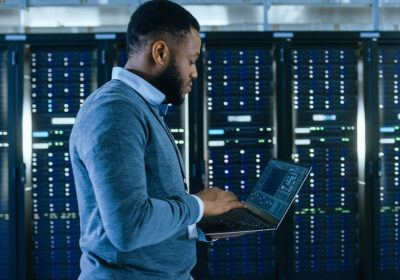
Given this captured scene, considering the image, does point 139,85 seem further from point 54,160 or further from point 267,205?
point 54,160

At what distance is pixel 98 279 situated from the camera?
826mm

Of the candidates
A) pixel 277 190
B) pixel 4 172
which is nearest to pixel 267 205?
pixel 277 190

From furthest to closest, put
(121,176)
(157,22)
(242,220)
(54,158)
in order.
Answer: (54,158), (242,220), (157,22), (121,176)

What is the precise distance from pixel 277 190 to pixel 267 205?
7cm

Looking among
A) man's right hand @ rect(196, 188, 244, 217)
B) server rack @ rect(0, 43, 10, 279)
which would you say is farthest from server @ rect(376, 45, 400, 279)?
server rack @ rect(0, 43, 10, 279)

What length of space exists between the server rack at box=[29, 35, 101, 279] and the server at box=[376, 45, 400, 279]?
7.29 feet

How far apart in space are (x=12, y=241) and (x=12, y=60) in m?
1.33

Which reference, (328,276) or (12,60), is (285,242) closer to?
(328,276)

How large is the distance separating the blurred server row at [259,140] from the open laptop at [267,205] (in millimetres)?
1179

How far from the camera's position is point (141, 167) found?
0.74m

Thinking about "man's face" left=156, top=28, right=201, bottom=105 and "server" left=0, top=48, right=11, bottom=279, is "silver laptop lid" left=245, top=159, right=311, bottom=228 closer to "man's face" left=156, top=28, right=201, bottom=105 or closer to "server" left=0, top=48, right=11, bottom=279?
"man's face" left=156, top=28, right=201, bottom=105

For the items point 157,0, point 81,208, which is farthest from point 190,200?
point 157,0

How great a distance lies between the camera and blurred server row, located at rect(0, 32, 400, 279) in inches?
99.2

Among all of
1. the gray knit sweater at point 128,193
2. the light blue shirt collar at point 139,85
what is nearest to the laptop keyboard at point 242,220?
the gray knit sweater at point 128,193
